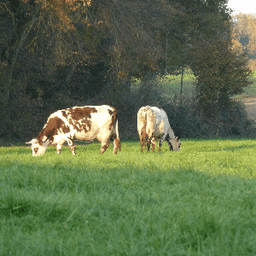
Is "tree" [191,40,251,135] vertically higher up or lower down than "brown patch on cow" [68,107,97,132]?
higher up

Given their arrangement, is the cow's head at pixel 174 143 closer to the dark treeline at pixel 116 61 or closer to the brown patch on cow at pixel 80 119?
the brown patch on cow at pixel 80 119

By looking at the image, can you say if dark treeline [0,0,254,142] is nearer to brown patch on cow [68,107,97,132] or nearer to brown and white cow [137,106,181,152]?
brown patch on cow [68,107,97,132]

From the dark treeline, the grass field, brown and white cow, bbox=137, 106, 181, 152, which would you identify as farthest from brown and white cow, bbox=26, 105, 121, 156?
the grass field

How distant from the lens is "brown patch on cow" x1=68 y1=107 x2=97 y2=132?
12.7m

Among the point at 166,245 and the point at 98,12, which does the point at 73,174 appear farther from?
the point at 98,12

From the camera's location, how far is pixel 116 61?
21297mm

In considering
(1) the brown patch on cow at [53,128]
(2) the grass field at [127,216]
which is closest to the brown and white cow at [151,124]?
(1) the brown patch on cow at [53,128]

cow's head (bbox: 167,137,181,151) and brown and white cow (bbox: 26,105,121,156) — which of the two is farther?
cow's head (bbox: 167,137,181,151)

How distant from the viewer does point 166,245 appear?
3.32m

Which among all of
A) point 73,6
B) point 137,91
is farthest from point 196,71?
point 73,6

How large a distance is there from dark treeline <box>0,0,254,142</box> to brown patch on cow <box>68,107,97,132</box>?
5431mm

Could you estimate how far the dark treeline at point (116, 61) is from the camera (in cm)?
1958

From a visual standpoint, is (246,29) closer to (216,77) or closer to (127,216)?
(216,77)

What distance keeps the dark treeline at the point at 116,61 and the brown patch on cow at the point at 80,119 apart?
17.8ft
